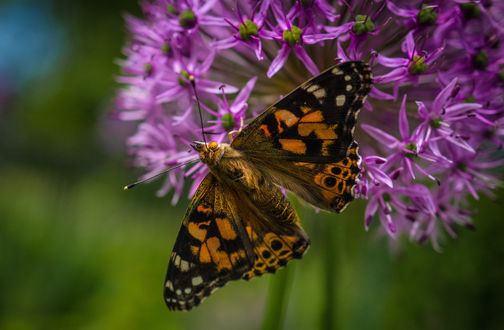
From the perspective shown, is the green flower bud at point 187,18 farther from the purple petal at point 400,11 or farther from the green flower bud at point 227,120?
the purple petal at point 400,11

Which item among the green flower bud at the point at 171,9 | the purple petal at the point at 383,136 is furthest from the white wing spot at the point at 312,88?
the green flower bud at the point at 171,9

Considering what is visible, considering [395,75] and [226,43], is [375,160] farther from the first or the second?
[226,43]

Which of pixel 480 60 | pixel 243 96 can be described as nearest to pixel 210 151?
pixel 243 96

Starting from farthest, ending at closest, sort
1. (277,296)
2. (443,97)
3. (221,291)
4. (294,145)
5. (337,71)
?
(221,291) < (277,296) < (294,145) < (443,97) < (337,71)

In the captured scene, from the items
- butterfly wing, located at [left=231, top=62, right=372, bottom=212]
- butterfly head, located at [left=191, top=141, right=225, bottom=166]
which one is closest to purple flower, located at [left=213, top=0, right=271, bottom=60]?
butterfly wing, located at [left=231, top=62, right=372, bottom=212]

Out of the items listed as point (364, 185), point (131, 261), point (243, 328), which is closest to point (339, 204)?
point (364, 185)

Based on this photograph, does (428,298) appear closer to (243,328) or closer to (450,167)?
(450,167)

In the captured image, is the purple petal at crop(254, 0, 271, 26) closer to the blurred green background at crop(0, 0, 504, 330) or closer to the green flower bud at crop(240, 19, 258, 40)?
the green flower bud at crop(240, 19, 258, 40)
